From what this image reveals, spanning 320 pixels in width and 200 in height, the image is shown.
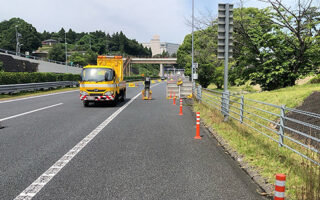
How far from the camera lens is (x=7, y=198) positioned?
12.2 feet

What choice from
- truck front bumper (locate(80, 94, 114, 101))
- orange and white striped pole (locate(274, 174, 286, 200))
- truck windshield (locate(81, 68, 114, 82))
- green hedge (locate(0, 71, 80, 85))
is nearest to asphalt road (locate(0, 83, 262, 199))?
orange and white striped pole (locate(274, 174, 286, 200))

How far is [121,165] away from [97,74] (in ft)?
36.6

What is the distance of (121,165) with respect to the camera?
5219 mm

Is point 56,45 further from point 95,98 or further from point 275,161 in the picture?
point 275,161

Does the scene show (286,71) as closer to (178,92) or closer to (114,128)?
(178,92)

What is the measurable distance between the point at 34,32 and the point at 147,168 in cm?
12407

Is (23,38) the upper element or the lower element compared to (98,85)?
upper

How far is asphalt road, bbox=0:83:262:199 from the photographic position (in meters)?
3.99

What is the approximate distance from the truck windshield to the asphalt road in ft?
21.9

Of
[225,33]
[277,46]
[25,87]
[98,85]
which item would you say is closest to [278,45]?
[277,46]

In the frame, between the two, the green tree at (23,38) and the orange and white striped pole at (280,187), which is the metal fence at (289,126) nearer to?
the orange and white striped pole at (280,187)

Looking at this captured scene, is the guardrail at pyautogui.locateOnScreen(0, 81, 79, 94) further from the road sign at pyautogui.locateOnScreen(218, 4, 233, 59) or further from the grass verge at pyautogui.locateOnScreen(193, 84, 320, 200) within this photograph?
the grass verge at pyautogui.locateOnScreen(193, 84, 320, 200)

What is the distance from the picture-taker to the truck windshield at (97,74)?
1539 centimetres

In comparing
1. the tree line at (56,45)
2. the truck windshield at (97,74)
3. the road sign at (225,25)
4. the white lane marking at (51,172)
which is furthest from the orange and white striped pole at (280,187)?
the tree line at (56,45)
